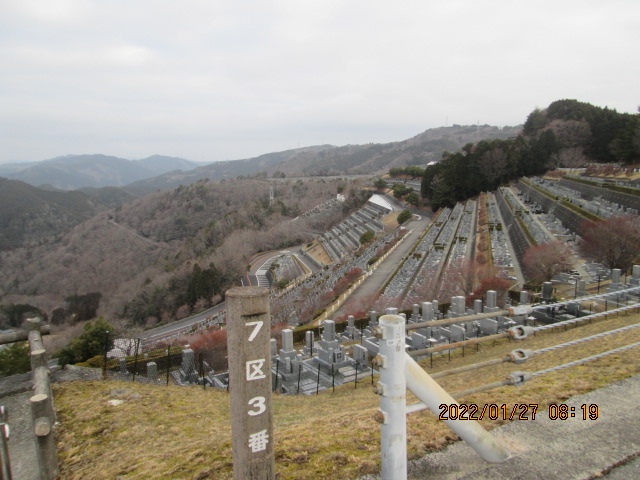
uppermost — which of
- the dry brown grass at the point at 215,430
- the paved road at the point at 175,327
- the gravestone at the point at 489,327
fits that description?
the dry brown grass at the point at 215,430

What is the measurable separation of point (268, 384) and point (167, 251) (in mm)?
67289

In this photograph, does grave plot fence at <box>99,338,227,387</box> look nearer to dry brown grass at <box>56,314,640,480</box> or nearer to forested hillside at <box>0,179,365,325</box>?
dry brown grass at <box>56,314,640,480</box>

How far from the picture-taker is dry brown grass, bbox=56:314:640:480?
271 cm

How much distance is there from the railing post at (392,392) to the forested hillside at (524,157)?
3608cm

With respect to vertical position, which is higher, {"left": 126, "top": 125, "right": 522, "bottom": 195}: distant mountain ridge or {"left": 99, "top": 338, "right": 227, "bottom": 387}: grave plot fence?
{"left": 126, "top": 125, "right": 522, "bottom": 195}: distant mountain ridge

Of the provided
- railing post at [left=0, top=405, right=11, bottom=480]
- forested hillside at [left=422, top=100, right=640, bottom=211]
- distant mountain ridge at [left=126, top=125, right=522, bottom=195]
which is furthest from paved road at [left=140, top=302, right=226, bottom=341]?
distant mountain ridge at [left=126, top=125, right=522, bottom=195]

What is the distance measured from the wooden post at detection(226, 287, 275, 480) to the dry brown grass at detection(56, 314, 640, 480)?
0.62 m

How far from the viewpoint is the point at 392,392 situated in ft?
6.10

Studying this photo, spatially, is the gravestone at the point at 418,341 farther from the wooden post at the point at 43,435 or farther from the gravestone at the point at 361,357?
the wooden post at the point at 43,435

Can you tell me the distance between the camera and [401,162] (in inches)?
3841

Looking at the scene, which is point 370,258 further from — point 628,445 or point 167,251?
point 167,251

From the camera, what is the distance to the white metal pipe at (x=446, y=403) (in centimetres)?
194

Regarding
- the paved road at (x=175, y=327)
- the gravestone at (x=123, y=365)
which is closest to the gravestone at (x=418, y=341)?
the gravestone at (x=123, y=365)

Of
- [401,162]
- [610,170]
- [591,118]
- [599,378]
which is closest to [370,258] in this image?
[610,170]
